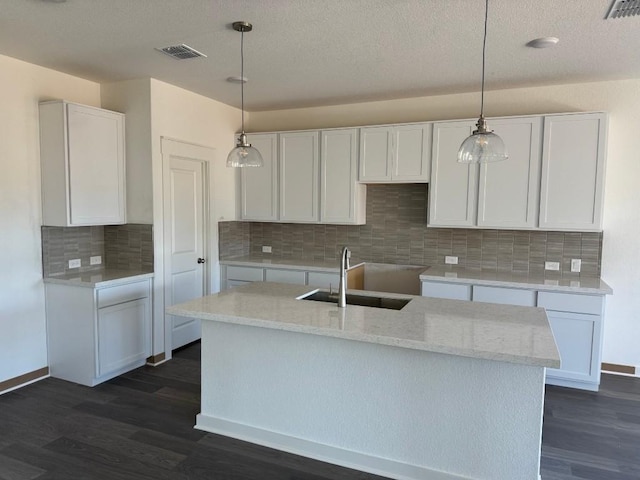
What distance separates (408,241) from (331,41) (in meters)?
2.45

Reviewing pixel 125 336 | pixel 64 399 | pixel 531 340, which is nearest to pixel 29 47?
pixel 125 336

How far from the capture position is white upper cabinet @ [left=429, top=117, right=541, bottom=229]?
159 inches

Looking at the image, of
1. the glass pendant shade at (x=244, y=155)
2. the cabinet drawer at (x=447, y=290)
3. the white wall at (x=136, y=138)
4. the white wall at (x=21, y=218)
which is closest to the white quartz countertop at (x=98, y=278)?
the white wall at (x=21, y=218)

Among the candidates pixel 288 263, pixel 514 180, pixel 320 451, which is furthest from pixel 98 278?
pixel 514 180

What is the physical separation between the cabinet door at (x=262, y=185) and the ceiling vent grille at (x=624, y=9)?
3.36 meters

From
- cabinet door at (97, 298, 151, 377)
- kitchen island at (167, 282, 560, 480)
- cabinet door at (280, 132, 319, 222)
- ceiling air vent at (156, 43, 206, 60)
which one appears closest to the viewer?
kitchen island at (167, 282, 560, 480)

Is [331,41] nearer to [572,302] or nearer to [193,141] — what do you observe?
[193,141]

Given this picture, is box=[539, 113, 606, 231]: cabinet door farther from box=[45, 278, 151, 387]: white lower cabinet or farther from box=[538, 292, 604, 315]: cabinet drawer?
box=[45, 278, 151, 387]: white lower cabinet

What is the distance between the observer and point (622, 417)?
330 centimetres

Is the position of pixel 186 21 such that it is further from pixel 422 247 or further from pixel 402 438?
pixel 422 247

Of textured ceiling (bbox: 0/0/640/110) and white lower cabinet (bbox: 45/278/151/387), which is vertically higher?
textured ceiling (bbox: 0/0/640/110)

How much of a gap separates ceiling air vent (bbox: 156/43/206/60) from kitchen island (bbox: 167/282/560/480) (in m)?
1.87

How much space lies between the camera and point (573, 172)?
3906mm

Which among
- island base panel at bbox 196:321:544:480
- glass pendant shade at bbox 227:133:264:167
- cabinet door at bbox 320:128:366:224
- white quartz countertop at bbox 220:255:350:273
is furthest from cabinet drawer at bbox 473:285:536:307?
glass pendant shade at bbox 227:133:264:167
